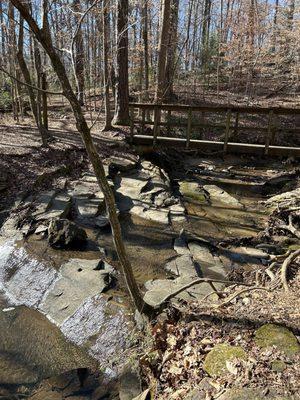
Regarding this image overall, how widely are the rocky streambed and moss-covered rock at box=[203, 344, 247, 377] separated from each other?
1.23 metres

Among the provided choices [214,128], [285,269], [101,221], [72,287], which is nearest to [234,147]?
[101,221]

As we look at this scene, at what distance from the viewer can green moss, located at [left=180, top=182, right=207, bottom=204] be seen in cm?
1030

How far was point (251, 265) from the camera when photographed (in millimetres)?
6457

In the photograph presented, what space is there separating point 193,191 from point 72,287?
6141mm

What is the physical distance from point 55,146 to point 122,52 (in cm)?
544

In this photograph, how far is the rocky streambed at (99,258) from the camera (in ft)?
14.8

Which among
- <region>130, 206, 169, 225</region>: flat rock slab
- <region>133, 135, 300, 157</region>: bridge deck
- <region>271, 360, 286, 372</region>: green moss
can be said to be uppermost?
<region>133, 135, 300, 157</region>: bridge deck

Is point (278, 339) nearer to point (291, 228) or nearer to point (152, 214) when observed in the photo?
point (291, 228)

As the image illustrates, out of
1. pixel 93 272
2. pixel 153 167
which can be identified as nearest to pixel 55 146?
pixel 153 167

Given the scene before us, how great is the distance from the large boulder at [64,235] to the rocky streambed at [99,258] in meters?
0.02

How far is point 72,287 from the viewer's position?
18.4 feet

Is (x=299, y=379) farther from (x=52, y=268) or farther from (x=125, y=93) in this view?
(x=125, y=93)

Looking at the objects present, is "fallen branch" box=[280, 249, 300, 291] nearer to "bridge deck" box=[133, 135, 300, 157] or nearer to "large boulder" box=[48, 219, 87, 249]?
"large boulder" box=[48, 219, 87, 249]

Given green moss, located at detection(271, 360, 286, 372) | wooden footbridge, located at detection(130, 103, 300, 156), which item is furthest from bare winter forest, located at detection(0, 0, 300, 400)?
wooden footbridge, located at detection(130, 103, 300, 156)
